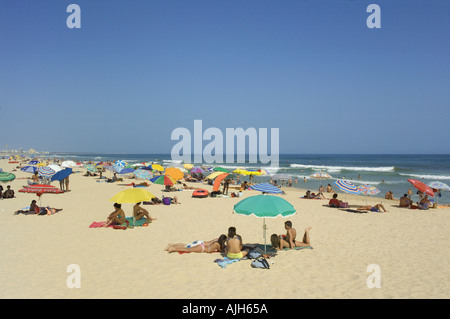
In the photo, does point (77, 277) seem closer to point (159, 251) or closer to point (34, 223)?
point (159, 251)

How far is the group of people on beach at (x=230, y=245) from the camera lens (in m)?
6.68

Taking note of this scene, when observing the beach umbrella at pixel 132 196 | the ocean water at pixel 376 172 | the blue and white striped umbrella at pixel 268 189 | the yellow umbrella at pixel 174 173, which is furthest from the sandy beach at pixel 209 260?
the ocean water at pixel 376 172

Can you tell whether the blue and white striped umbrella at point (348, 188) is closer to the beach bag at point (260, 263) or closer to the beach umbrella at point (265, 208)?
the beach umbrella at point (265, 208)

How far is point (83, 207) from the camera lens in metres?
13.3

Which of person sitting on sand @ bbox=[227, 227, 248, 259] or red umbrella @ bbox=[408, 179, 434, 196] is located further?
red umbrella @ bbox=[408, 179, 434, 196]

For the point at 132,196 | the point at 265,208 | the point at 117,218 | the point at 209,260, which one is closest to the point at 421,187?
the point at 265,208

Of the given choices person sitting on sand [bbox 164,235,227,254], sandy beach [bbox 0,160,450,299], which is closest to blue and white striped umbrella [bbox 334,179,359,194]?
sandy beach [bbox 0,160,450,299]

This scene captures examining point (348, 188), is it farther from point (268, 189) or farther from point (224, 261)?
point (224, 261)

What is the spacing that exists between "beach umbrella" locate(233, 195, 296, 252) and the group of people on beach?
840mm

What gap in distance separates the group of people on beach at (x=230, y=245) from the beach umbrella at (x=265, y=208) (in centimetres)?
84

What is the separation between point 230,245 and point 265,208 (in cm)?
134

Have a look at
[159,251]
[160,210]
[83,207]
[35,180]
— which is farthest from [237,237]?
[35,180]

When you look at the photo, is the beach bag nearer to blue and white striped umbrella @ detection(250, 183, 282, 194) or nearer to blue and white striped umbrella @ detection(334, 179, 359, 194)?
blue and white striped umbrella @ detection(250, 183, 282, 194)

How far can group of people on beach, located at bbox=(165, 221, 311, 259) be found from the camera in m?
6.68
